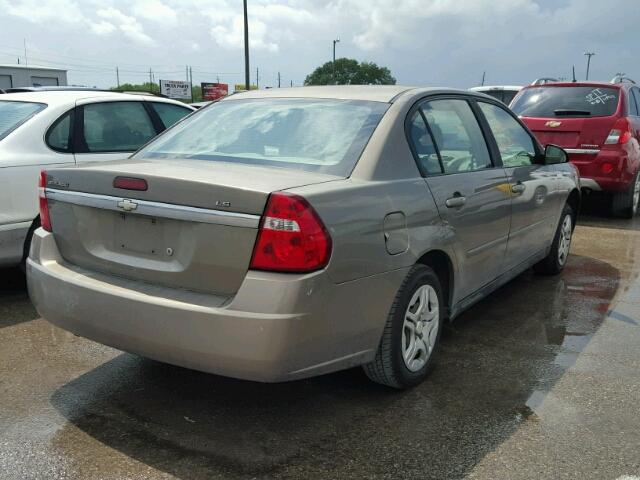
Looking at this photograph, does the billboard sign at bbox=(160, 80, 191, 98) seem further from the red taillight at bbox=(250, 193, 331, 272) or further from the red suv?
the red taillight at bbox=(250, 193, 331, 272)

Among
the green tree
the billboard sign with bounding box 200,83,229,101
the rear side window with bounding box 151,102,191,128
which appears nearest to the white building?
the rear side window with bounding box 151,102,191,128

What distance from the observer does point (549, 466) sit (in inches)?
103

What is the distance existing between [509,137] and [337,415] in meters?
2.54

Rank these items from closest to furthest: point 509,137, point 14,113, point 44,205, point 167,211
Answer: point 167,211 < point 44,205 < point 509,137 < point 14,113

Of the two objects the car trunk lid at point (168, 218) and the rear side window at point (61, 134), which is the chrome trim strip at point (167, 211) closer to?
the car trunk lid at point (168, 218)

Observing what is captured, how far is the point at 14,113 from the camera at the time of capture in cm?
504

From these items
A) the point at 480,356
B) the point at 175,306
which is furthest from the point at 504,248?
the point at 175,306

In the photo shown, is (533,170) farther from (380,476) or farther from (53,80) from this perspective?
(53,80)

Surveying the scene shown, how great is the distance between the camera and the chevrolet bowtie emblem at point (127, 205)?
8.99 ft

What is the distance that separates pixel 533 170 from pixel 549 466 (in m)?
2.58

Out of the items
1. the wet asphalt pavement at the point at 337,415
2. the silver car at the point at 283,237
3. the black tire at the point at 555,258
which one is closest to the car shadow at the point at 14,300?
the wet asphalt pavement at the point at 337,415

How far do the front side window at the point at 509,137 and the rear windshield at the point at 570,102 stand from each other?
11.8 ft

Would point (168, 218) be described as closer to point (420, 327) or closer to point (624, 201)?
point (420, 327)

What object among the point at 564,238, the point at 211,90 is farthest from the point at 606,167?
the point at 211,90
